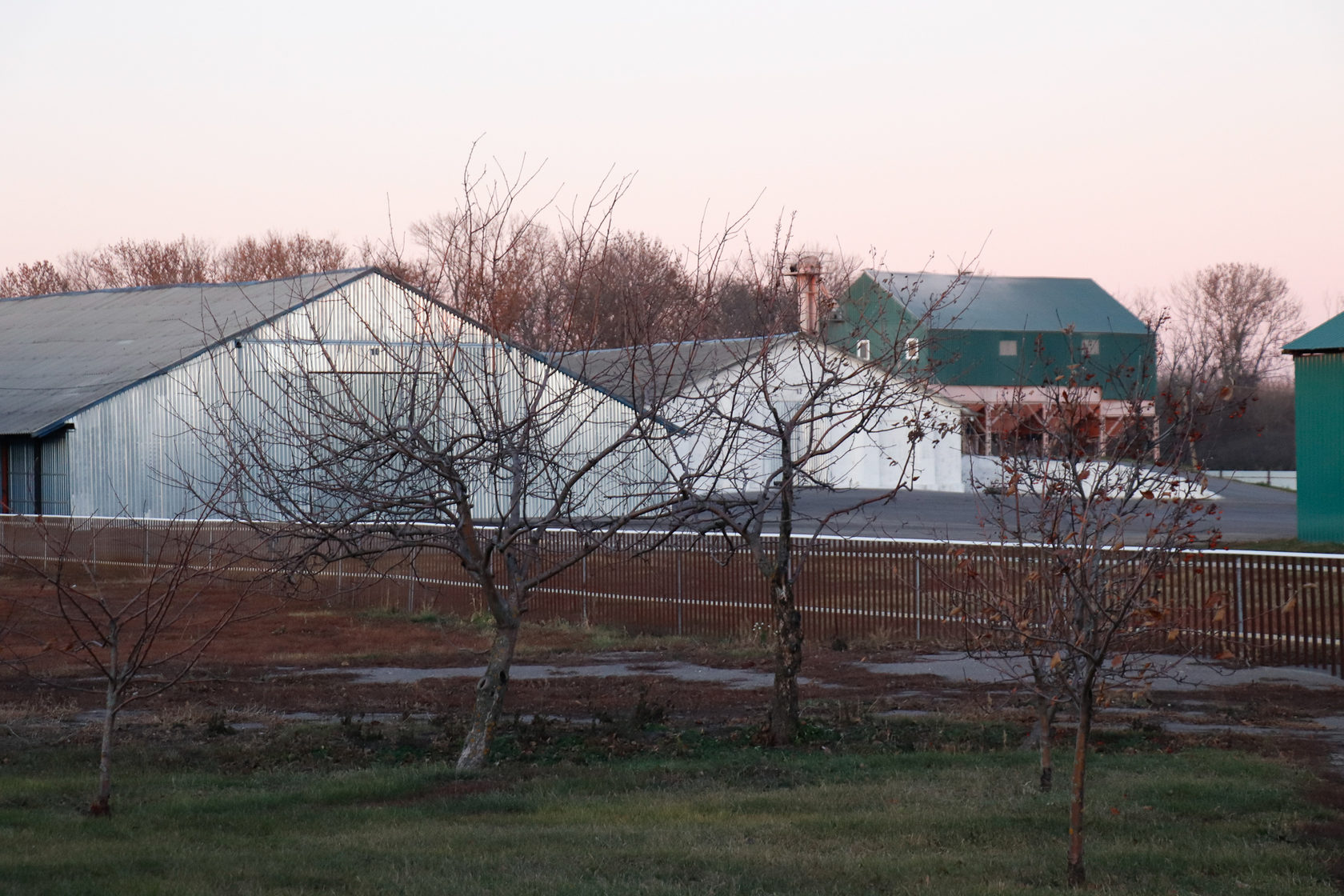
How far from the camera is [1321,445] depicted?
27.2m

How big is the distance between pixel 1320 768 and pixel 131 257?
77.9 meters

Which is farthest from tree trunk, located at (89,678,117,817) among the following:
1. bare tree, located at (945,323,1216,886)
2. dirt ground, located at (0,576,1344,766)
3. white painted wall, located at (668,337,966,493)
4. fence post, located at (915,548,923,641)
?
fence post, located at (915,548,923,641)

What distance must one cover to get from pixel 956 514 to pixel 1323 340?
13.1 meters

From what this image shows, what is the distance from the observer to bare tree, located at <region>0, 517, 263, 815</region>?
782 cm

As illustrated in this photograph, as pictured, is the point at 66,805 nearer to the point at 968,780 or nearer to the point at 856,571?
the point at 968,780

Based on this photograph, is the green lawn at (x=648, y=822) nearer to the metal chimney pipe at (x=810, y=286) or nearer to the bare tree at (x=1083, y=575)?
the bare tree at (x=1083, y=575)

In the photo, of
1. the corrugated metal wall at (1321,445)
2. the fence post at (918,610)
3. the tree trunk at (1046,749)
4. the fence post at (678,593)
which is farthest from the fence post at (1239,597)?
the corrugated metal wall at (1321,445)

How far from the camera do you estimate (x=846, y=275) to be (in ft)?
37.4

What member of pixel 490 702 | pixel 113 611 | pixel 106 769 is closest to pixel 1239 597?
pixel 490 702

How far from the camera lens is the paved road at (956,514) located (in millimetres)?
30578

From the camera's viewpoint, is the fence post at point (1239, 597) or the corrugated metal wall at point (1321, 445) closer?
the fence post at point (1239, 597)

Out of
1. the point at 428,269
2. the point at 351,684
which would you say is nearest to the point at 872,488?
the point at 351,684

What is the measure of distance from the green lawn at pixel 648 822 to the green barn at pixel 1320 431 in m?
19.7

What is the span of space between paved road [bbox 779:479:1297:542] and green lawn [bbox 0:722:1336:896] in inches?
698
